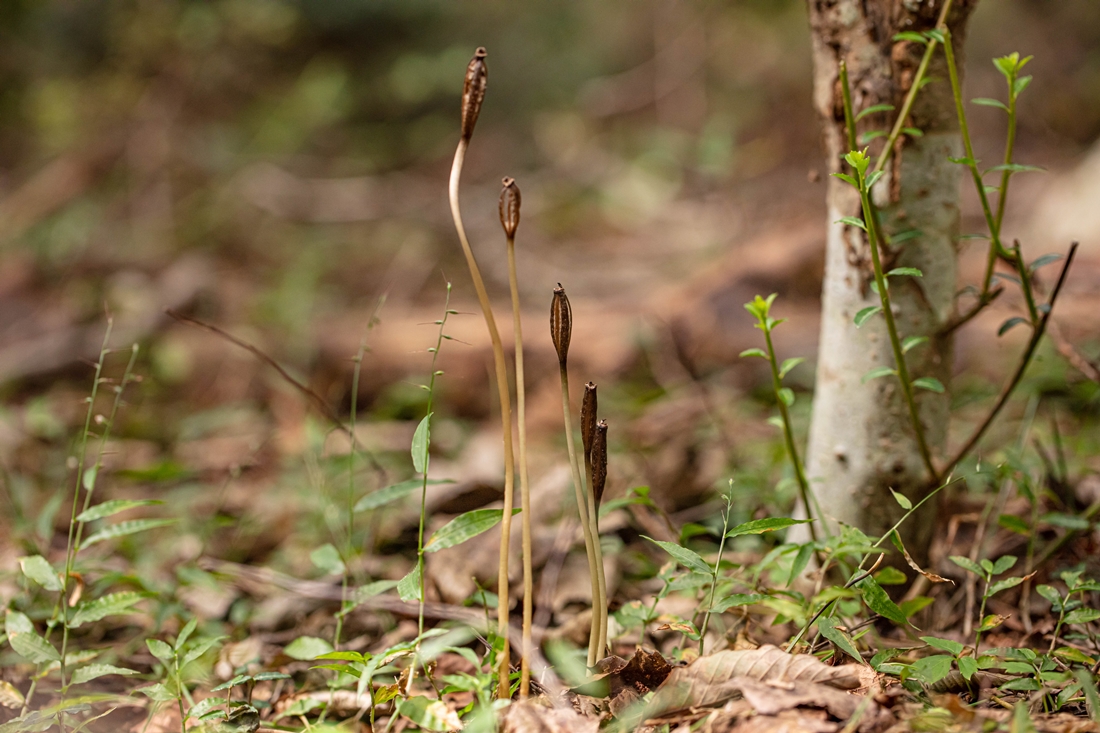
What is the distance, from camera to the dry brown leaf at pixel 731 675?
0.97m

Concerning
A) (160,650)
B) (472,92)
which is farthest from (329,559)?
(472,92)

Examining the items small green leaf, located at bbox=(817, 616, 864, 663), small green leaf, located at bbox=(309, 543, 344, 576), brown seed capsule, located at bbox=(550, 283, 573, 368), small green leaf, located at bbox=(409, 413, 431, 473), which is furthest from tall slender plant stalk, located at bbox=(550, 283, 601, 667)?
small green leaf, located at bbox=(309, 543, 344, 576)

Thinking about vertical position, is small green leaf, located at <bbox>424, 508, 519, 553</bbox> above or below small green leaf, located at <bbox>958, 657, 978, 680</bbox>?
above

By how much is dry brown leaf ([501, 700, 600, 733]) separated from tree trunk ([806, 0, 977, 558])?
2.24 feet

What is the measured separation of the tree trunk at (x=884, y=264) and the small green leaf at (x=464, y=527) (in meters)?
0.66

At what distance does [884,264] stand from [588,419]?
70 centimetres

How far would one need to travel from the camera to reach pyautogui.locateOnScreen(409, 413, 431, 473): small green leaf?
1.05 meters

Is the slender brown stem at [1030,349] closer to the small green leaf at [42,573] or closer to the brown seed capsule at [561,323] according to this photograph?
the brown seed capsule at [561,323]

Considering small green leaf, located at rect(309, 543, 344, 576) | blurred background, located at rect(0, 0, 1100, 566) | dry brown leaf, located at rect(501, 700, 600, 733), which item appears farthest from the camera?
blurred background, located at rect(0, 0, 1100, 566)

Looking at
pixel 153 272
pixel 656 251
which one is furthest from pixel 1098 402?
pixel 153 272

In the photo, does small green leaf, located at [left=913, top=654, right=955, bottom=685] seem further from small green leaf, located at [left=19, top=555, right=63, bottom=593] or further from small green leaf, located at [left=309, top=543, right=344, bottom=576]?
small green leaf, located at [left=19, top=555, right=63, bottom=593]

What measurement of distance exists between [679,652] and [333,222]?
540cm

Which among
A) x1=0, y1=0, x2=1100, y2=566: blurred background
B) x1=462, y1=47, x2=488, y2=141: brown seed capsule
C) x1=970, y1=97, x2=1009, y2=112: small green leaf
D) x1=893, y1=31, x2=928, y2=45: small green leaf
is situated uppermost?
x1=893, y1=31, x2=928, y2=45: small green leaf

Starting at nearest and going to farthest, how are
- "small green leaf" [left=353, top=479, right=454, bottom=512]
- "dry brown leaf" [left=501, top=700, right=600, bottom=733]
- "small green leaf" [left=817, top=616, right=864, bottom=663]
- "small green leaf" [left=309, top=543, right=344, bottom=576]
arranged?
"dry brown leaf" [left=501, top=700, right=600, bottom=733]
"small green leaf" [left=817, top=616, right=864, bottom=663]
"small green leaf" [left=353, top=479, right=454, bottom=512]
"small green leaf" [left=309, top=543, right=344, bottom=576]
